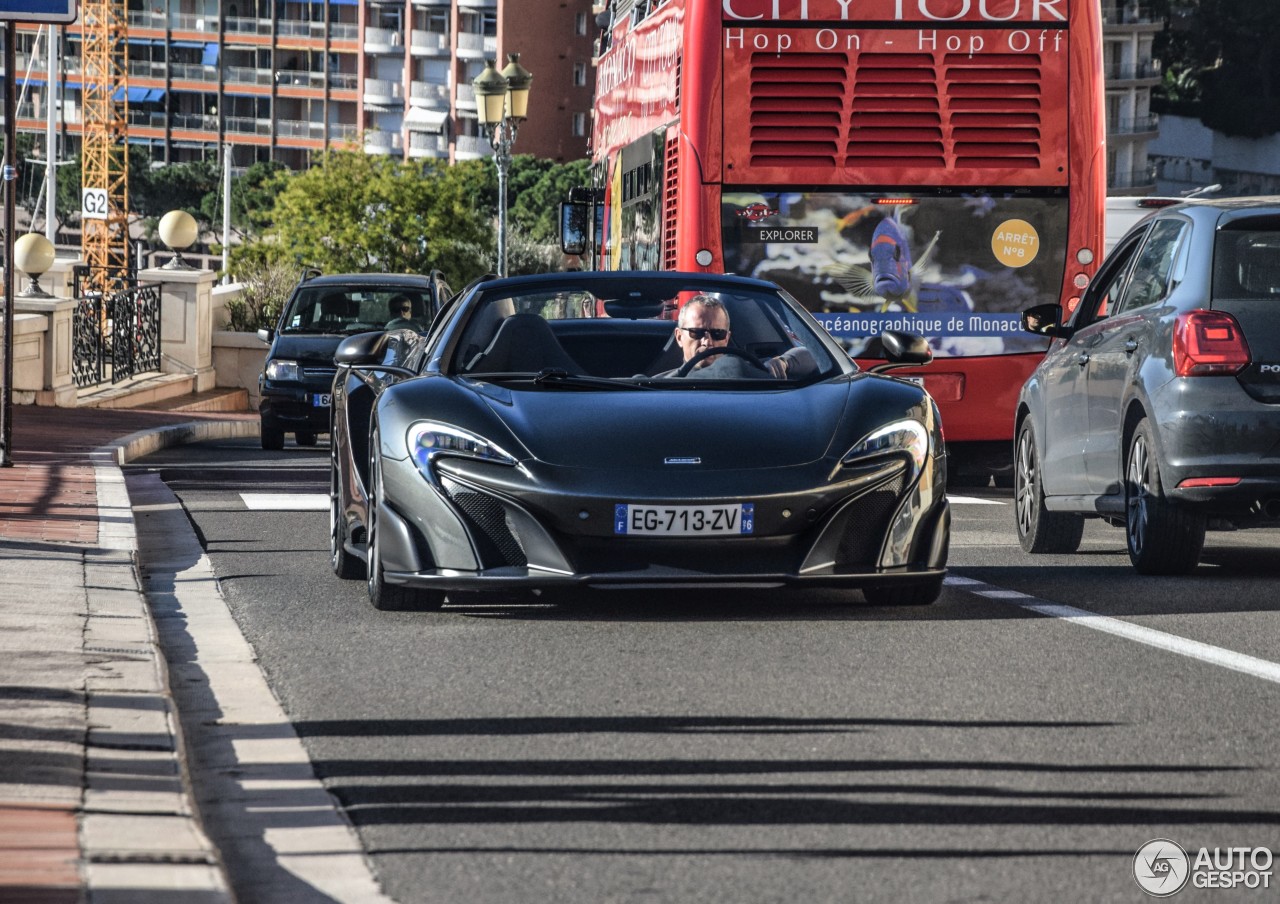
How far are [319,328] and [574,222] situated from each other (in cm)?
302

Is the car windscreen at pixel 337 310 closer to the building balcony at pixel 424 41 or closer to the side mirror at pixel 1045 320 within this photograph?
the side mirror at pixel 1045 320

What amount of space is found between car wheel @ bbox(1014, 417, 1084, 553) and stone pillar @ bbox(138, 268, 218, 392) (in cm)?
2480

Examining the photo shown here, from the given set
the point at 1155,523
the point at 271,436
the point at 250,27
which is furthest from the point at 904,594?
the point at 250,27

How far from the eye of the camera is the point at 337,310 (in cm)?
2409

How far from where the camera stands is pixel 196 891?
4102 millimetres

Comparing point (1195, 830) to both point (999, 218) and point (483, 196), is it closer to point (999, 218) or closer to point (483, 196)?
point (999, 218)

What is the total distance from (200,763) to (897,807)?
1.75 meters

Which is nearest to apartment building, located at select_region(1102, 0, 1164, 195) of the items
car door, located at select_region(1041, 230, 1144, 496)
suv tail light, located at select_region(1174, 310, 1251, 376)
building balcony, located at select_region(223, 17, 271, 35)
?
building balcony, located at select_region(223, 17, 271, 35)

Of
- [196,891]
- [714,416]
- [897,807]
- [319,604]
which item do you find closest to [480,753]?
[897,807]

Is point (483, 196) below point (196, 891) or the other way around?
the other way around

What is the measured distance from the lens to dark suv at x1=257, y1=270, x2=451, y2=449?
23047 millimetres

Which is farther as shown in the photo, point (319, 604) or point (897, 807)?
point (319, 604)

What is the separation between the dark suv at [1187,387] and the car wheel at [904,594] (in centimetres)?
163

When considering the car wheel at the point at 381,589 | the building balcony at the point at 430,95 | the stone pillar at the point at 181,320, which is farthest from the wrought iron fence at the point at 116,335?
the building balcony at the point at 430,95
